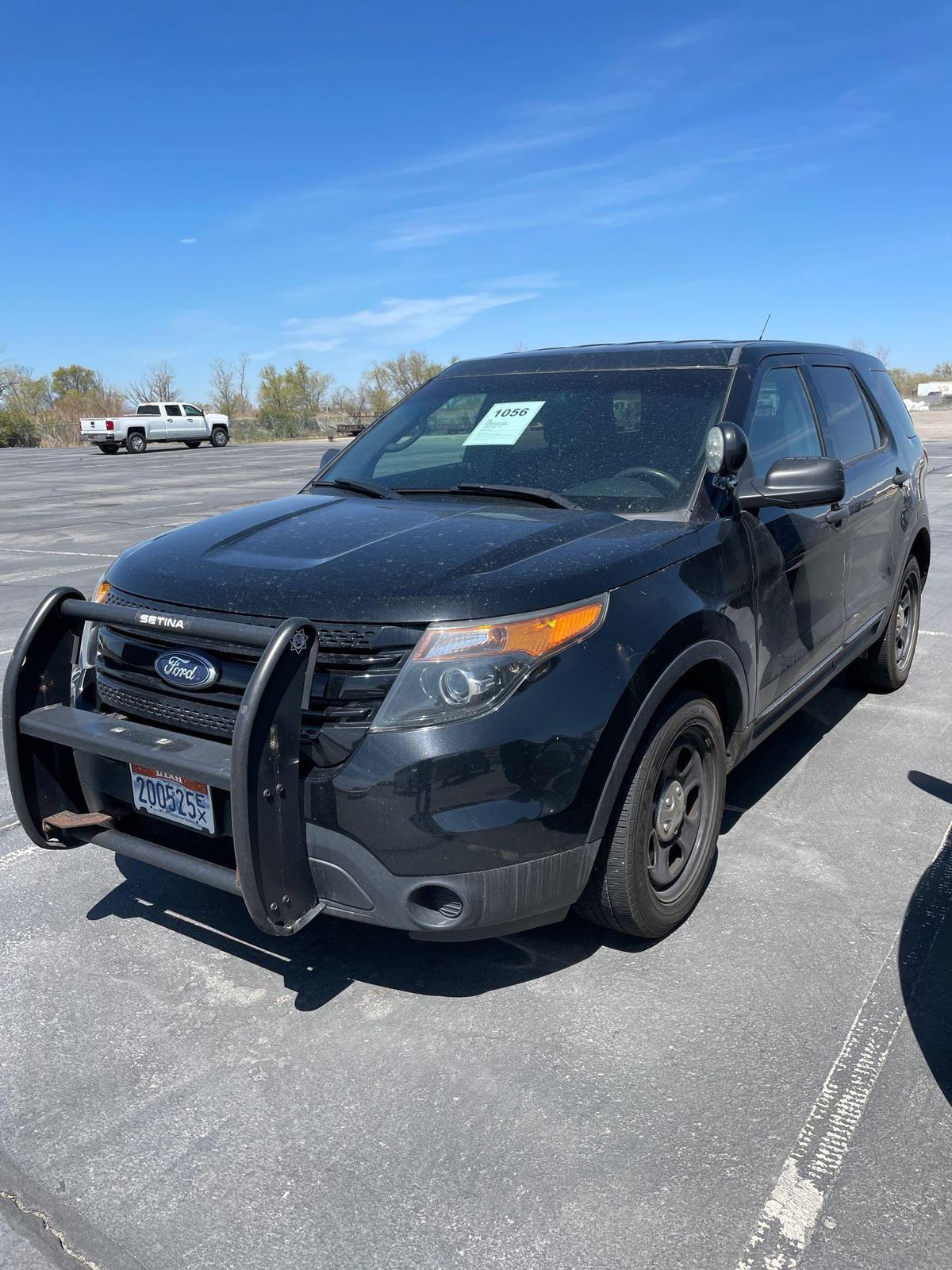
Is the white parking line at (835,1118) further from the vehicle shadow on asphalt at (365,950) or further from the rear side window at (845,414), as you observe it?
the rear side window at (845,414)

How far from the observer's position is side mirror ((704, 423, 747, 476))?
3.50 m

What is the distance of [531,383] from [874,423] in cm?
217

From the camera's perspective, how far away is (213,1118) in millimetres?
2576

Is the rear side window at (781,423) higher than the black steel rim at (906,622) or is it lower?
higher

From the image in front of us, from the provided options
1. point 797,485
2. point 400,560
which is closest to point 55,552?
point 400,560

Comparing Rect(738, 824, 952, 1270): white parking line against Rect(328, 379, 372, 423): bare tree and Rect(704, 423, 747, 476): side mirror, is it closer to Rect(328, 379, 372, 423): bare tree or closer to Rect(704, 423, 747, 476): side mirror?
Rect(704, 423, 747, 476): side mirror

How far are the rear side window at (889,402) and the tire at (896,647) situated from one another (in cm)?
78

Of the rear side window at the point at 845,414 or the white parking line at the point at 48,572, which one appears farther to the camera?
the white parking line at the point at 48,572

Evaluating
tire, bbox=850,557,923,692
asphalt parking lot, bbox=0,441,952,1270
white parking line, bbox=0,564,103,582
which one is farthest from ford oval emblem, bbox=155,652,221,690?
white parking line, bbox=0,564,103,582

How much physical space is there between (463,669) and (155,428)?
43.5 metres

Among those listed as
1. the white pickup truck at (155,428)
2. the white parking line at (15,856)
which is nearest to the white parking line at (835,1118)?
the white parking line at (15,856)

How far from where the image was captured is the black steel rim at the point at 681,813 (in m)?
3.25

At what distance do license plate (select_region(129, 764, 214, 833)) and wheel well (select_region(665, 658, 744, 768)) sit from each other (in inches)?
54.6

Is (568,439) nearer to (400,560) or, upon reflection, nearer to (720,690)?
(720,690)
